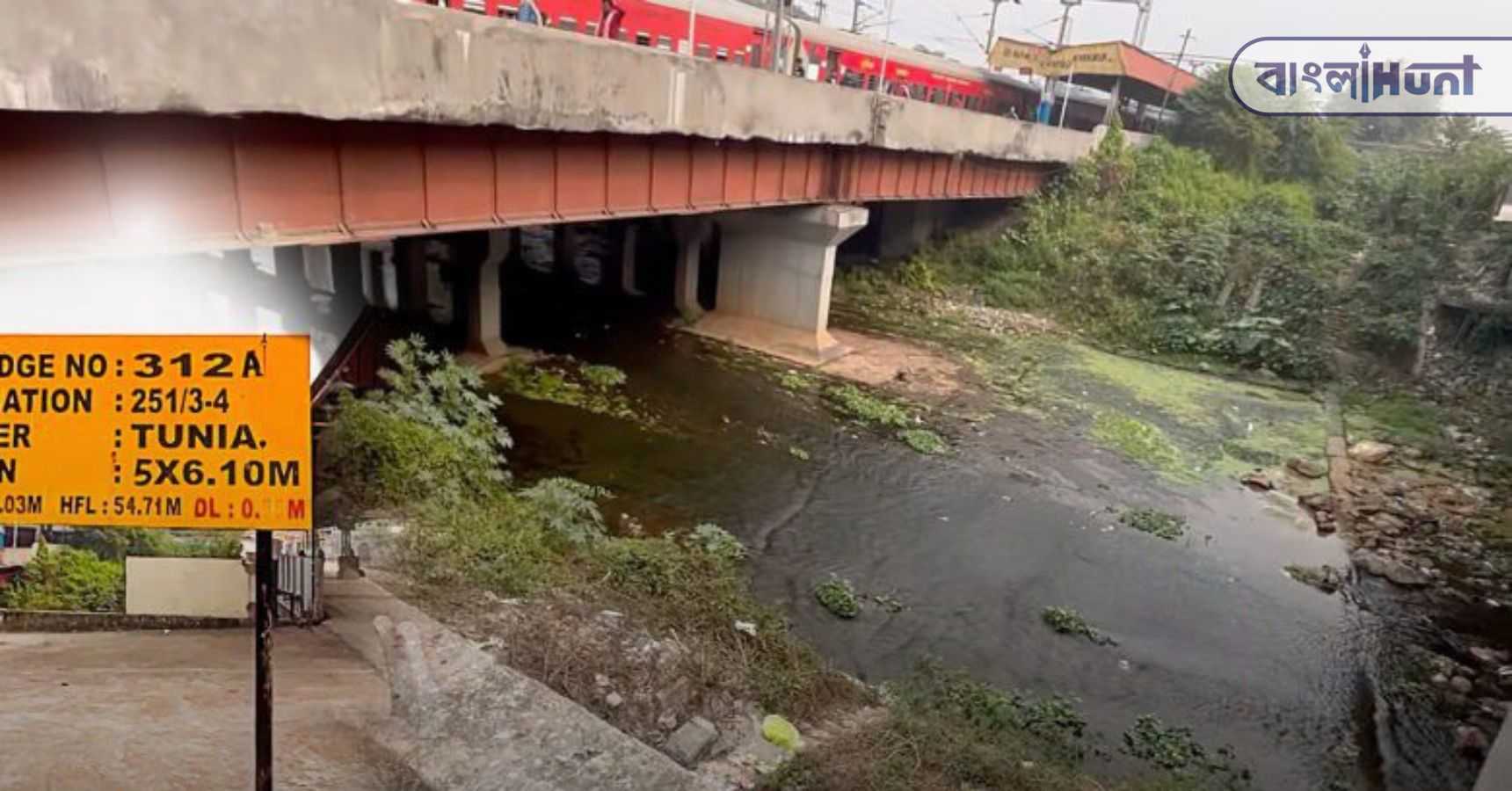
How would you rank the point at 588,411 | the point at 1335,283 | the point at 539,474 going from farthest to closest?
the point at 1335,283 < the point at 588,411 < the point at 539,474

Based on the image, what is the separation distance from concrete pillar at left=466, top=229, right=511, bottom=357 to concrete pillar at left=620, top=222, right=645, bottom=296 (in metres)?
6.37

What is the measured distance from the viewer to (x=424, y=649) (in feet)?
21.8

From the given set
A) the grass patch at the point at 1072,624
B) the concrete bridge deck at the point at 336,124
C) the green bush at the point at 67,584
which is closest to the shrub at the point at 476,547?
the green bush at the point at 67,584

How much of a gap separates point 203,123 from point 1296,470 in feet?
54.4

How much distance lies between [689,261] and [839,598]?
41.8 feet

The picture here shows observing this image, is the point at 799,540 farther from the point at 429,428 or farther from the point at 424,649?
the point at 424,649

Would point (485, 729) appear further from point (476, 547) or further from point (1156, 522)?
point (1156, 522)

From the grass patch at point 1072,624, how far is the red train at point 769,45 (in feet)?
30.0

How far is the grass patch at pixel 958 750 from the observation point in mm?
6031

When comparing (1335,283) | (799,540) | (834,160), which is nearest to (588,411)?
(799,540)

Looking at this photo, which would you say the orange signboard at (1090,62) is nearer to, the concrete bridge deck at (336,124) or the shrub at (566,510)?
the concrete bridge deck at (336,124)

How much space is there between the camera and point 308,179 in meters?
8.71

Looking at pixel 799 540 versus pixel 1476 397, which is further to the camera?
pixel 1476 397

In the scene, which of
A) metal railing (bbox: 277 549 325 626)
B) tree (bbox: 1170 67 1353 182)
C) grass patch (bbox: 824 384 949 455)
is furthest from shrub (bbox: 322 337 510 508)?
tree (bbox: 1170 67 1353 182)
